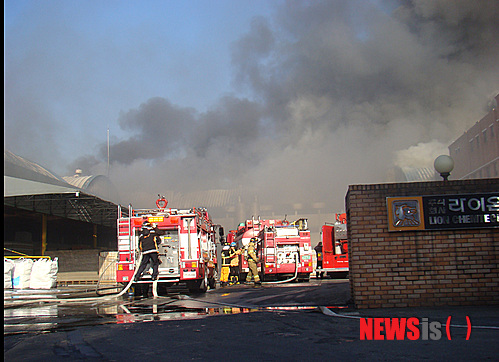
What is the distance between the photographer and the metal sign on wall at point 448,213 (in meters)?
7.23

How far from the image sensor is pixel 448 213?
727cm

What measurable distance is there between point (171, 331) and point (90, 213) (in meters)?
24.2

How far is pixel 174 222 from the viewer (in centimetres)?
1266

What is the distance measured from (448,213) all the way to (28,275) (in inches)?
592

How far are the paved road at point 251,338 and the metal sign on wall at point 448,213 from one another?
1227 millimetres

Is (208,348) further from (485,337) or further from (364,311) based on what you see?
(364,311)

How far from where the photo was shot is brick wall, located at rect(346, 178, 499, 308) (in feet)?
23.2

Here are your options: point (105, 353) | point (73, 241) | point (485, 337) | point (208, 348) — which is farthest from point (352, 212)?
point (73, 241)

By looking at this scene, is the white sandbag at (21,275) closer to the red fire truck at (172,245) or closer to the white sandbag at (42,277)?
the white sandbag at (42,277)

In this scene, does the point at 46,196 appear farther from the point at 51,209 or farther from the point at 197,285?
the point at 197,285

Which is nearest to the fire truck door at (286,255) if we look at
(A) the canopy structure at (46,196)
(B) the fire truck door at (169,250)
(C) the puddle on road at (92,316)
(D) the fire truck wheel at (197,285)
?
(D) the fire truck wheel at (197,285)

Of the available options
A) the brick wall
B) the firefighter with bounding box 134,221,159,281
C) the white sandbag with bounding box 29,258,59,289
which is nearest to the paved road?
the brick wall

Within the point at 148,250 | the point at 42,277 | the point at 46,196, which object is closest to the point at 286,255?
the point at 148,250

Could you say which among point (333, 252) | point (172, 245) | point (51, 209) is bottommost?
point (333, 252)
